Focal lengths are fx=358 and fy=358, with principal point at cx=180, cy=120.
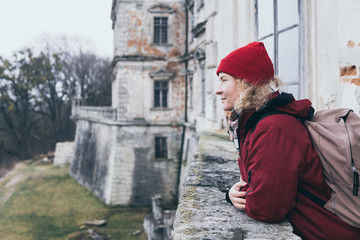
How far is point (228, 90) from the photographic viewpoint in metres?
2.22

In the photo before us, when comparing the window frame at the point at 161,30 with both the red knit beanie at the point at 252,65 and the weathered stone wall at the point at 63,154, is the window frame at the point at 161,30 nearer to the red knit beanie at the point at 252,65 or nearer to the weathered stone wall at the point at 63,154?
the weathered stone wall at the point at 63,154

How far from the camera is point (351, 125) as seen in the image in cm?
178

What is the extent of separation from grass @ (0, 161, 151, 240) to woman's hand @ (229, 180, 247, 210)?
480 inches

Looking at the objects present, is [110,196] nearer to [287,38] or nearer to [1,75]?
[287,38]

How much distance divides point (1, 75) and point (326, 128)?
31.9 meters

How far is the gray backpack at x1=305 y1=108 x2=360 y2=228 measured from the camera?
1.70m

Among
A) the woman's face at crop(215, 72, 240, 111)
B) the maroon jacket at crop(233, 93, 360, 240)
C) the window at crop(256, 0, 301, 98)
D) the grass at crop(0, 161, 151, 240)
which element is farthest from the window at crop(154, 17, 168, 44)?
the maroon jacket at crop(233, 93, 360, 240)

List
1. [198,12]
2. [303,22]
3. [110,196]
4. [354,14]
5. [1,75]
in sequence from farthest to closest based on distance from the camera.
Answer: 1. [1,75]
2. [110,196]
3. [198,12]
4. [303,22]
5. [354,14]

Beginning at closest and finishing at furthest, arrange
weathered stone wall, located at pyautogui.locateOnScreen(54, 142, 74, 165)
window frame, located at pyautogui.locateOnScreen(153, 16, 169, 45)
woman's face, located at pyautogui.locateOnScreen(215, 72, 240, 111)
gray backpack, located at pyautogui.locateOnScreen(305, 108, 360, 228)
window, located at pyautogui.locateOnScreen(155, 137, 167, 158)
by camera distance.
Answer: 1. gray backpack, located at pyautogui.locateOnScreen(305, 108, 360, 228)
2. woman's face, located at pyautogui.locateOnScreen(215, 72, 240, 111)
3. window frame, located at pyautogui.locateOnScreen(153, 16, 169, 45)
4. window, located at pyautogui.locateOnScreen(155, 137, 167, 158)
5. weathered stone wall, located at pyautogui.locateOnScreen(54, 142, 74, 165)

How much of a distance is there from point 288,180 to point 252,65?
721 millimetres

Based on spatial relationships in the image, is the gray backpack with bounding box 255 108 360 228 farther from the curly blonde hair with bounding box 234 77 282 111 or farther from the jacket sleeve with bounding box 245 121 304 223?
the curly blonde hair with bounding box 234 77 282 111

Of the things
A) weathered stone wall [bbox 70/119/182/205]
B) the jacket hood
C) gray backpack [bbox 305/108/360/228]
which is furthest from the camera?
weathered stone wall [bbox 70/119/182/205]

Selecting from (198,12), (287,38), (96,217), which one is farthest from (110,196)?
(287,38)

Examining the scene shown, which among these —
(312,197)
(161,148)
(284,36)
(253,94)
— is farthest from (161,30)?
(312,197)
